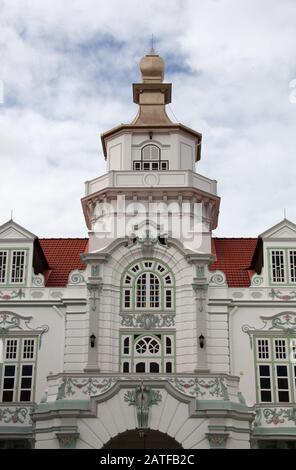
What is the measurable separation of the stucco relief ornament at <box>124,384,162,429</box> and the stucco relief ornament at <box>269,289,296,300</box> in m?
7.95

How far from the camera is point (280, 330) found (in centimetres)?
3688

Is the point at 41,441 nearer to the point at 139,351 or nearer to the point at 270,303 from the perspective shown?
the point at 139,351

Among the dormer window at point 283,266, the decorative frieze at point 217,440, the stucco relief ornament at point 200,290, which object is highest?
the dormer window at point 283,266

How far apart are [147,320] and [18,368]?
6.21 meters

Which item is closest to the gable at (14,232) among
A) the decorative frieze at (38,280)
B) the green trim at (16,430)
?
the decorative frieze at (38,280)

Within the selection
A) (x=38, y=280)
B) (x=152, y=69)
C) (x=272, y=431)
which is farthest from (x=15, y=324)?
(x=152, y=69)

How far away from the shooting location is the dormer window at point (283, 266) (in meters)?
38.2

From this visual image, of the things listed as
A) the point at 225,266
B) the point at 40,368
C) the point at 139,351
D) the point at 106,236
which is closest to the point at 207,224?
the point at 225,266

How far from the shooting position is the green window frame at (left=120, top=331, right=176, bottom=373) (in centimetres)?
3628

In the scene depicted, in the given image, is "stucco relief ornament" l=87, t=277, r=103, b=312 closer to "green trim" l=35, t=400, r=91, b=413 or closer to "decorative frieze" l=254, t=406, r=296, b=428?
"green trim" l=35, t=400, r=91, b=413

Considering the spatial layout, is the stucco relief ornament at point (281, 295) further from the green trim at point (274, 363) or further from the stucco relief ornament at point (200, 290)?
the stucco relief ornament at point (200, 290)

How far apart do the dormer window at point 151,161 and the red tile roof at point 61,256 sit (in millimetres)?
5117

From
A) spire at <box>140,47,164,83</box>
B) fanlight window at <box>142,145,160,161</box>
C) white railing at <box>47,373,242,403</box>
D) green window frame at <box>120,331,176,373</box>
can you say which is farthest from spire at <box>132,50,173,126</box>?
white railing at <box>47,373,242,403</box>
